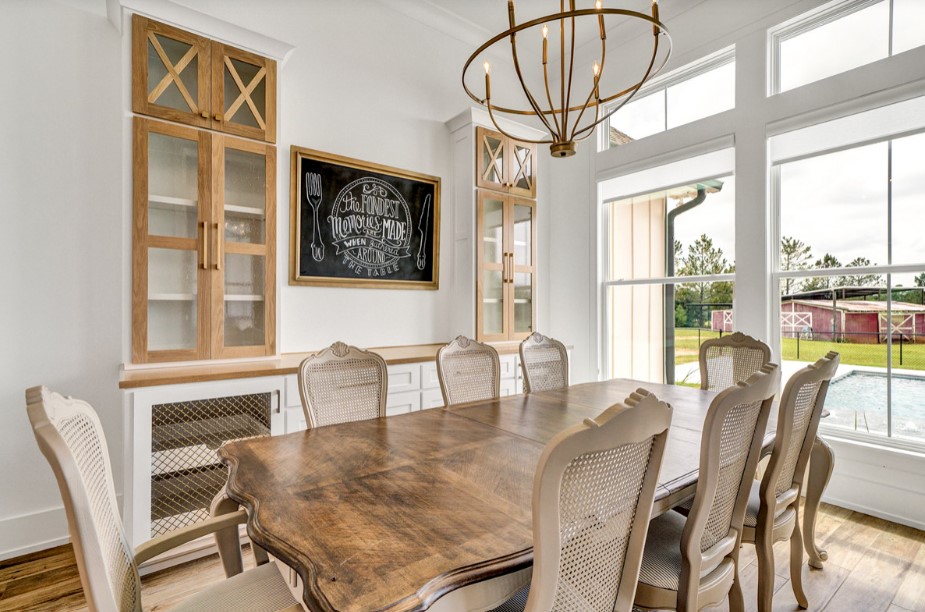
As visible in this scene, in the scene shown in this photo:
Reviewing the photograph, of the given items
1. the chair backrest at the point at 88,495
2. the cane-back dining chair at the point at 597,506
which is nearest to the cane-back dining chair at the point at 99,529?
the chair backrest at the point at 88,495

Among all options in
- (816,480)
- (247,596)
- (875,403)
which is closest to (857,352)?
(875,403)

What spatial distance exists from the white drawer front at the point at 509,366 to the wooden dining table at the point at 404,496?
4.92ft

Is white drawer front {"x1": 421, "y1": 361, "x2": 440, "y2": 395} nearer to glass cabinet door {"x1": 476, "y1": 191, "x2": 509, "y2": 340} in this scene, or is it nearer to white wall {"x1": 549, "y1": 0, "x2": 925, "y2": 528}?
glass cabinet door {"x1": 476, "y1": 191, "x2": 509, "y2": 340}

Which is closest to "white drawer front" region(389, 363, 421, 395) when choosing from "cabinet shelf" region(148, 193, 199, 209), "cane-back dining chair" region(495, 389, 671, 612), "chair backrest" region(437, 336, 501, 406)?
"chair backrest" region(437, 336, 501, 406)

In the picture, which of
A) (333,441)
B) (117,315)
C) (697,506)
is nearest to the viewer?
(697,506)

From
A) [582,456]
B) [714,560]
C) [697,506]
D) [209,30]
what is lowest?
[714,560]

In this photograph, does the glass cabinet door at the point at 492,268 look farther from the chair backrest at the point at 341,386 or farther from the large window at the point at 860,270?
the large window at the point at 860,270

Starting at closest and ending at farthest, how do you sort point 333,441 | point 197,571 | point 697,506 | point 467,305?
point 697,506, point 333,441, point 197,571, point 467,305

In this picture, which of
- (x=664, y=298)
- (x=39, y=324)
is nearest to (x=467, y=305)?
(x=664, y=298)

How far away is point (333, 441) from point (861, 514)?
3.25 m

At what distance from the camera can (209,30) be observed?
2.46m

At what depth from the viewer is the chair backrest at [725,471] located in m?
1.17

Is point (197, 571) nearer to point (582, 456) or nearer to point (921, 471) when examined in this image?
point (582, 456)

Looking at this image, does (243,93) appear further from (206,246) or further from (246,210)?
(206,246)
